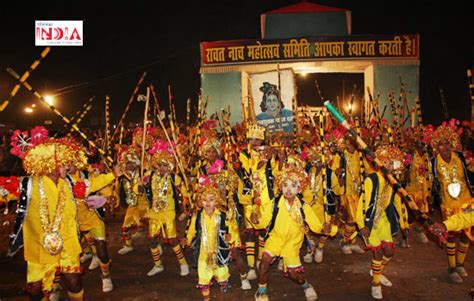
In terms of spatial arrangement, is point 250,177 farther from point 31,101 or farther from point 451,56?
point 31,101

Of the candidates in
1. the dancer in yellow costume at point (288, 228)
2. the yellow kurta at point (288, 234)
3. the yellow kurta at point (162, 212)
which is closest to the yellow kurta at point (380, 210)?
the dancer in yellow costume at point (288, 228)

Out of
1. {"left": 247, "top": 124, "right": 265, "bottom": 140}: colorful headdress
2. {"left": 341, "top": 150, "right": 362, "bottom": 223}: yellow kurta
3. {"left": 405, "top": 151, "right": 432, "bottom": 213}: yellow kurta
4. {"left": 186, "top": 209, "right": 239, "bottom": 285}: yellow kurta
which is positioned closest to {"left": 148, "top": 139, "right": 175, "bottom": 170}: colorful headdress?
{"left": 247, "top": 124, "right": 265, "bottom": 140}: colorful headdress

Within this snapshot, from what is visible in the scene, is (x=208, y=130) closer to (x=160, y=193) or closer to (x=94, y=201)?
(x=160, y=193)

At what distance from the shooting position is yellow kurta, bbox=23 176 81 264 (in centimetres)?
453

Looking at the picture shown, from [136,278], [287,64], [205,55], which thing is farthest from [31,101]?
[136,278]

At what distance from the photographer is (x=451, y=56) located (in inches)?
816

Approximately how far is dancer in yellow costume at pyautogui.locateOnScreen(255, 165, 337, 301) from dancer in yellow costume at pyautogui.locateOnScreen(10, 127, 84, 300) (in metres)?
2.38

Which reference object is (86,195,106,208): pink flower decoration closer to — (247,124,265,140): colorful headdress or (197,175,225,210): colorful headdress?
(197,175,225,210): colorful headdress

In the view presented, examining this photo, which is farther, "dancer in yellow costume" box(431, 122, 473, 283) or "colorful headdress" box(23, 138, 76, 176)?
"dancer in yellow costume" box(431, 122, 473, 283)

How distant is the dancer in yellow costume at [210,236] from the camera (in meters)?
5.40

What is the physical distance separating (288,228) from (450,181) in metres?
2.91

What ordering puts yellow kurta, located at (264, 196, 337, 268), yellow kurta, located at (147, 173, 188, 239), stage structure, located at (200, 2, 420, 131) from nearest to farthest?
yellow kurta, located at (264, 196, 337, 268) < yellow kurta, located at (147, 173, 188, 239) < stage structure, located at (200, 2, 420, 131)

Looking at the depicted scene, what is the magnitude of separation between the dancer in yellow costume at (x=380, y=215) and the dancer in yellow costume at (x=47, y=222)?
12.5ft

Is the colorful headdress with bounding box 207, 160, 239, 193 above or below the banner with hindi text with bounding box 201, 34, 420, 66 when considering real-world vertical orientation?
below
